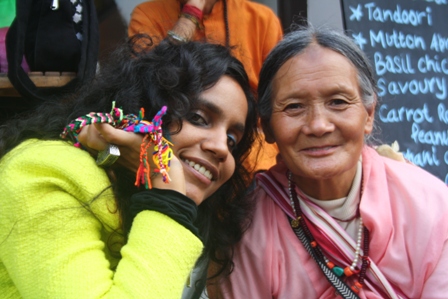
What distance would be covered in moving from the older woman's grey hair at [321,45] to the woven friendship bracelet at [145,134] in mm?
627

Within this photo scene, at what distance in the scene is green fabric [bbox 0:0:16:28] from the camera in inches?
110

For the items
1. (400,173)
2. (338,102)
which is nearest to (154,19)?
(338,102)

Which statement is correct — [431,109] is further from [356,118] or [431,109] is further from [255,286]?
[255,286]

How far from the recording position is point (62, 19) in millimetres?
2445

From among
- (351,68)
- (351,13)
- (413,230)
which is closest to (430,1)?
(351,13)

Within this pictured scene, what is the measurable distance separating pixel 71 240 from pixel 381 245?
1.12 m

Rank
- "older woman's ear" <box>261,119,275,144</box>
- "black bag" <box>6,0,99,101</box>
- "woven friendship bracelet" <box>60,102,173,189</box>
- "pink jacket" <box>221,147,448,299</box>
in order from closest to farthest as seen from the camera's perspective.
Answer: "woven friendship bracelet" <box>60,102,173,189</box> → "pink jacket" <box>221,147,448,299</box> → "older woman's ear" <box>261,119,275,144</box> → "black bag" <box>6,0,99,101</box>

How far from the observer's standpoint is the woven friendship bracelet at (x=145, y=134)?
5.23 ft

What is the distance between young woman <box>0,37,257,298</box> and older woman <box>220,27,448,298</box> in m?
0.15

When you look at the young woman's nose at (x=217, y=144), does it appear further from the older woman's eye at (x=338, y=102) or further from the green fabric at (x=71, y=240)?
the older woman's eye at (x=338, y=102)

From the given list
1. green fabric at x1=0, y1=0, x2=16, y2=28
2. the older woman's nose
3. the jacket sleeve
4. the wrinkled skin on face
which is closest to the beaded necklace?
the wrinkled skin on face

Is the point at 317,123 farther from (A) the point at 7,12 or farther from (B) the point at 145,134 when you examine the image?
(A) the point at 7,12

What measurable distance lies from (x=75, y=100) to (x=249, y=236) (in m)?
0.87

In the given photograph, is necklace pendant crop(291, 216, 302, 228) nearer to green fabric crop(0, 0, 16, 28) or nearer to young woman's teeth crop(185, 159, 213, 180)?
young woman's teeth crop(185, 159, 213, 180)
